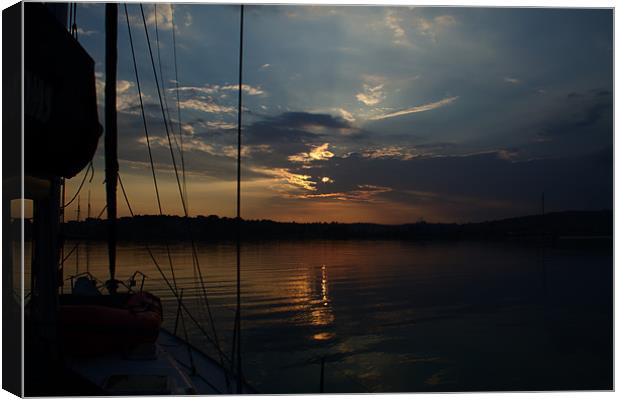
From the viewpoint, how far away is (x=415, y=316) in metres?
20.5

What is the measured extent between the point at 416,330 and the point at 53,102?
625 inches

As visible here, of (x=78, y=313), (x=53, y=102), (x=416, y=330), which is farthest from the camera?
(x=416, y=330)

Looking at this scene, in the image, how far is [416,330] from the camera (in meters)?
17.9

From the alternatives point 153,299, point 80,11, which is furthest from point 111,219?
point 153,299

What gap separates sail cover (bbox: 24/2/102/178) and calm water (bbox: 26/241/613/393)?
25.7 feet

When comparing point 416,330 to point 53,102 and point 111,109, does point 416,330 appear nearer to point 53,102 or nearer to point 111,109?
point 111,109

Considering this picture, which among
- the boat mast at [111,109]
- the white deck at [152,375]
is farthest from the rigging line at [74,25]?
the white deck at [152,375]

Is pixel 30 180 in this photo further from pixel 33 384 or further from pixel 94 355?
pixel 94 355

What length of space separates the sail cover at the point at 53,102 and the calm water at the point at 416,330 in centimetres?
784

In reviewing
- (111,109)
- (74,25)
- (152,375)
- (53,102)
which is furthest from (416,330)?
(53,102)

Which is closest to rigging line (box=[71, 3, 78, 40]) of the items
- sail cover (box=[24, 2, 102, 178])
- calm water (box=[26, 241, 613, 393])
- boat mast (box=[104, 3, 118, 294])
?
boat mast (box=[104, 3, 118, 294])

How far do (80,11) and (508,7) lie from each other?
16.1 feet

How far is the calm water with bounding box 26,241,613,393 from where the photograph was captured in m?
12.2

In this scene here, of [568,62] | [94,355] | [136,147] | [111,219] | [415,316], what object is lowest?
[415,316]
